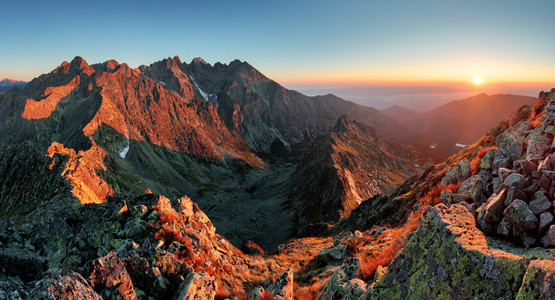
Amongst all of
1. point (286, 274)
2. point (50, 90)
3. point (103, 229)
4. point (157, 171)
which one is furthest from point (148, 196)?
point (50, 90)

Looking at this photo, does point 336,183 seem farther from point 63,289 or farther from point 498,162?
point 63,289

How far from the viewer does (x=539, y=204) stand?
8859 mm

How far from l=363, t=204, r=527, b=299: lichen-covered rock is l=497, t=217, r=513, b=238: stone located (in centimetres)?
77

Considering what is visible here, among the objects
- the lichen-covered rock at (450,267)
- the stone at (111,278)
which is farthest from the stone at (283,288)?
the stone at (111,278)

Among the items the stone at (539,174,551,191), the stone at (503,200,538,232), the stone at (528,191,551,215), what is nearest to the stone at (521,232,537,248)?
the stone at (503,200,538,232)

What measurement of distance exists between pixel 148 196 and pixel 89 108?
629 ft

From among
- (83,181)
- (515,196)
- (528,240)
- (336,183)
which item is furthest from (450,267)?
(336,183)

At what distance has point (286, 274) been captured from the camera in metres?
13.7

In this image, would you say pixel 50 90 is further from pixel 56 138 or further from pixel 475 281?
pixel 475 281

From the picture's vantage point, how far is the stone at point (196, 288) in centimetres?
1045

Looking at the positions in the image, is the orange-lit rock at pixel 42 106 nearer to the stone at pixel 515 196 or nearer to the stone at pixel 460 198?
the stone at pixel 460 198

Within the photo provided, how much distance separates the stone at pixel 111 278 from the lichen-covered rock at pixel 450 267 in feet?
28.8

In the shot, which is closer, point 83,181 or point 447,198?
point 447,198

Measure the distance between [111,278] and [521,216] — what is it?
580 inches
